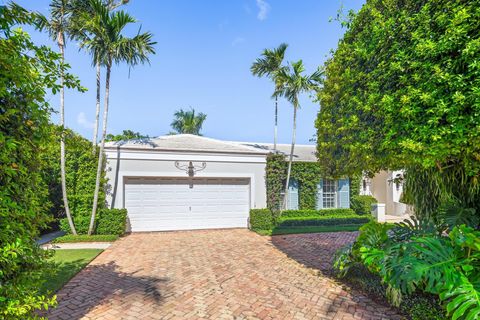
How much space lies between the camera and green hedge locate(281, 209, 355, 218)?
44.9 ft

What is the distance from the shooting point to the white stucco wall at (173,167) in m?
10.8

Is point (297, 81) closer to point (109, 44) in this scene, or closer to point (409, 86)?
point (109, 44)

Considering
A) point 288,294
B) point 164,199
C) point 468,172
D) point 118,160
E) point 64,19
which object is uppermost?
point 64,19

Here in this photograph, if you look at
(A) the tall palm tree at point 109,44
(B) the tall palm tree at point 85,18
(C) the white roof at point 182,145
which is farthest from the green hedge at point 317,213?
(B) the tall palm tree at point 85,18

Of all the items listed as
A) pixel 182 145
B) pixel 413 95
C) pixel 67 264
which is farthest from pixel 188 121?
pixel 413 95

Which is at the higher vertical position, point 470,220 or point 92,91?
point 92,91

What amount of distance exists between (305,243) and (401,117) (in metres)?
6.57

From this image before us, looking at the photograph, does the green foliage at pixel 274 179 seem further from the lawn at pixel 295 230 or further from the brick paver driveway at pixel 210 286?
the brick paver driveway at pixel 210 286

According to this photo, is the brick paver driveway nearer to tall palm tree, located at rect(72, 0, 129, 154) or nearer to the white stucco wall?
the white stucco wall

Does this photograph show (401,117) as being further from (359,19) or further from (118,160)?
(118,160)

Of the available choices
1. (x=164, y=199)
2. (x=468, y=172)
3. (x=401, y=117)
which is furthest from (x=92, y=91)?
(x=468, y=172)

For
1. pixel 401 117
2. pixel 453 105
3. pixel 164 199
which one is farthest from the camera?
pixel 164 199

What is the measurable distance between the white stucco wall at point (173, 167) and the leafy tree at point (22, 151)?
7.93 meters

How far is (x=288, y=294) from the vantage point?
16.7ft
